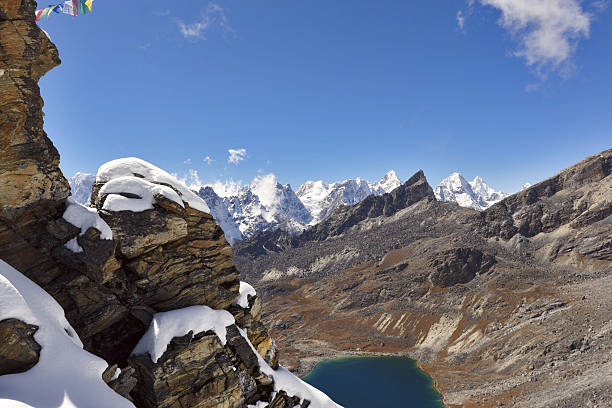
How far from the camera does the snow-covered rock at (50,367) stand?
10516mm

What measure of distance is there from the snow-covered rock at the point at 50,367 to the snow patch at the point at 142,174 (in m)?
8.69

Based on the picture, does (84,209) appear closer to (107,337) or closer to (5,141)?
(5,141)

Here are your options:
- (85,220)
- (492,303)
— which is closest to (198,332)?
(85,220)

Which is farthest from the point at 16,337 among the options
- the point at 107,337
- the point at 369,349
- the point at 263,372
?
the point at 369,349

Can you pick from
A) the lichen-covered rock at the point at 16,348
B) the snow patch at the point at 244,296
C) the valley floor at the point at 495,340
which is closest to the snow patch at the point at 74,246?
the lichen-covered rock at the point at 16,348

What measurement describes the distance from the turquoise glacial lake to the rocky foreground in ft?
12.8

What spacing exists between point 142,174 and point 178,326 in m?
10.8

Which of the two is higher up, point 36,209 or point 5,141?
point 5,141

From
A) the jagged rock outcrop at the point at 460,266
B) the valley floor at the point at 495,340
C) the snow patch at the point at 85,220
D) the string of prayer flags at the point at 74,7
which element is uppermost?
the string of prayer flags at the point at 74,7

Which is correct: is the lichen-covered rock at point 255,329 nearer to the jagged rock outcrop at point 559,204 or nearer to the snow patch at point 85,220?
the snow patch at point 85,220

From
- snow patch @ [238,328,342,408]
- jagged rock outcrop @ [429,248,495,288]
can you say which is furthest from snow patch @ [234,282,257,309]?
jagged rock outcrop @ [429,248,495,288]

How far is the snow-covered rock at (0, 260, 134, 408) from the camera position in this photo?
10516mm

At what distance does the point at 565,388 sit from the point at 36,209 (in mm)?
72131

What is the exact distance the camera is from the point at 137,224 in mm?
18812
